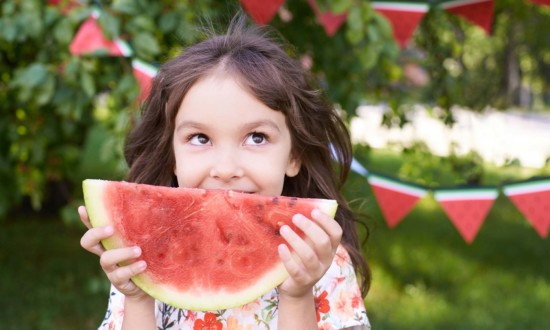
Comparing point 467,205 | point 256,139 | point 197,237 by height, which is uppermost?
point 256,139

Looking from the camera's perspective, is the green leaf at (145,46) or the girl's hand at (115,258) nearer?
the girl's hand at (115,258)

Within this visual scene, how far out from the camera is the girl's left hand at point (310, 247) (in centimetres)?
146

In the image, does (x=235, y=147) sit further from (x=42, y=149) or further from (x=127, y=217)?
(x=42, y=149)

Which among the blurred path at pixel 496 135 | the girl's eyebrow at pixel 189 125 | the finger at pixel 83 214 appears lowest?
the blurred path at pixel 496 135

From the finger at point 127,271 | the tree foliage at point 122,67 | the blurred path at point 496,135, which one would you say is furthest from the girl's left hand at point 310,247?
the blurred path at point 496,135

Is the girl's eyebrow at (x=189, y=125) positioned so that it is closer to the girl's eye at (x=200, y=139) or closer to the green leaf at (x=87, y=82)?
the girl's eye at (x=200, y=139)

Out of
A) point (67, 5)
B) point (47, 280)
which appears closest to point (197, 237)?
point (67, 5)

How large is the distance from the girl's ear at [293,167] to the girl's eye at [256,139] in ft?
0.65

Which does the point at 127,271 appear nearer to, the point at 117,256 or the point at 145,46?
the point at 117,256

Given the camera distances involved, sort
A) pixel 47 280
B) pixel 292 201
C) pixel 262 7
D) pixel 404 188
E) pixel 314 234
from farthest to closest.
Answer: pixel 47 280
pixel 404 188
pixel 262 7
pixel 292 201
pixel 314 234

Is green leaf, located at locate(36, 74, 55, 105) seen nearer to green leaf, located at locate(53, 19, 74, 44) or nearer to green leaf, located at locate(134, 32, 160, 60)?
green leaf, located at locate(53, 19, 74, 44)

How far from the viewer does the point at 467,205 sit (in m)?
2.97

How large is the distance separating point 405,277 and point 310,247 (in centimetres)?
421

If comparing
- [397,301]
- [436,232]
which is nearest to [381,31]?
Answer: [397,301]
